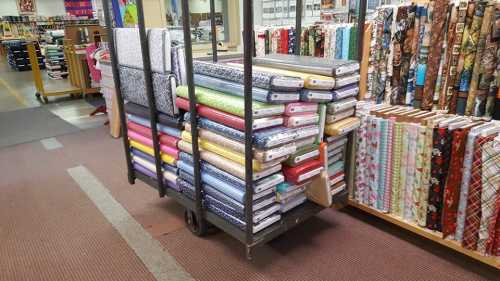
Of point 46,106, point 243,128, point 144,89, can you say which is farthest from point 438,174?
point 46,106

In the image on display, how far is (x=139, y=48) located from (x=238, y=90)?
2.35 feet

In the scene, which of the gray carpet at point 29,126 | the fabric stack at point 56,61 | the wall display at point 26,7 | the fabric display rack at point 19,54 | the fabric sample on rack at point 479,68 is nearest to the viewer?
the fabric sample on rack at point 479,68

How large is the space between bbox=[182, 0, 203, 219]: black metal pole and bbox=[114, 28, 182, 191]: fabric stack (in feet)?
0.66

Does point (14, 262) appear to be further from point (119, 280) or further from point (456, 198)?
point (456, 198)

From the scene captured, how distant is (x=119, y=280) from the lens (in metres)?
1.81

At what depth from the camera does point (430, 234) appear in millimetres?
1919

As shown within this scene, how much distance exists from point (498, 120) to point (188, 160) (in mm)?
1695

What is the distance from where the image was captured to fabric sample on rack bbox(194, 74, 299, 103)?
1529 millimetres

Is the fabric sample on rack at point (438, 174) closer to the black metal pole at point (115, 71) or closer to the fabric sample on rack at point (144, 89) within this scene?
the fabric sample on rack at point (144, 89)

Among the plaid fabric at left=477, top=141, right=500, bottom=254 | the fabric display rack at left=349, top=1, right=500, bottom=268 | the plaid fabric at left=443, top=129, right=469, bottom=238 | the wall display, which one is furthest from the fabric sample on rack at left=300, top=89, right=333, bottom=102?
the wall display

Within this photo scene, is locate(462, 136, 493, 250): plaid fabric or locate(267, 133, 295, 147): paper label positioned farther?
locate(462, 136, 493, 250): plaid fabric

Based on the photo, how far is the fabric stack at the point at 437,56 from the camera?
174 cm

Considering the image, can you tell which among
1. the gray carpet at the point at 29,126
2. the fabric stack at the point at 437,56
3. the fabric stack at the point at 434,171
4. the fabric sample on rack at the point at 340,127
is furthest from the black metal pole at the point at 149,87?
the gray carpet at the point at 29,126

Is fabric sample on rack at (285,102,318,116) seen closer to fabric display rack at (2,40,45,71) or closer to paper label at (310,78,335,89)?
paper label at (310,78,335,89)
